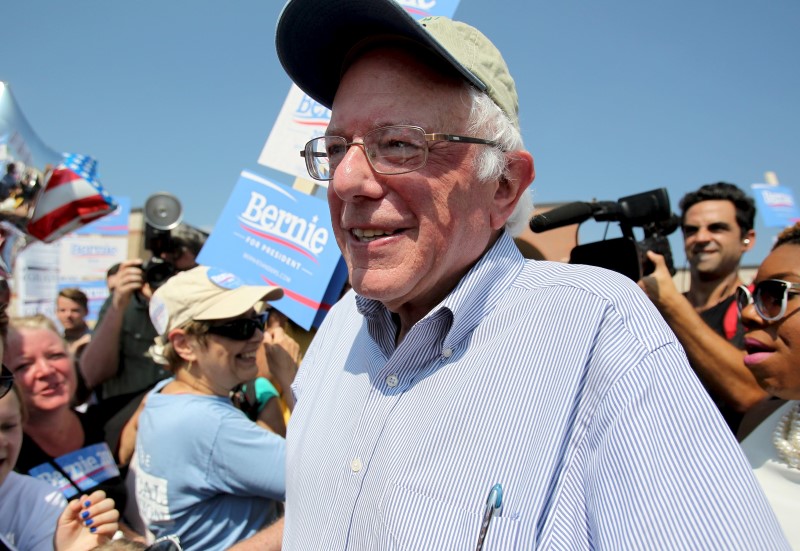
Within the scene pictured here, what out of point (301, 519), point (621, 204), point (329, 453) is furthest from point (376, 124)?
point (621, 204)

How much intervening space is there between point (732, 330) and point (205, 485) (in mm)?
2340

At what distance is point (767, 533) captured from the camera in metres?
0.81

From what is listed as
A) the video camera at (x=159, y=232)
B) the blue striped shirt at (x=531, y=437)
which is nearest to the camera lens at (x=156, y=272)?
the video camera at (x=159, y=232)

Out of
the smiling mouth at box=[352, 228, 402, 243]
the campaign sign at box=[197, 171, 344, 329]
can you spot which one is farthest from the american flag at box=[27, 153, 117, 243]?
the smiling mouth at box=[352, 228, 402, 243]

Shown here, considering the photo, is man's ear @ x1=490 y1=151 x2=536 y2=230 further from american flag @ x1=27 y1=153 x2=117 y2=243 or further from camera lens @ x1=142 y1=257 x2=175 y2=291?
camera lens @ x1=142 y1=257 x2=175 y2=291

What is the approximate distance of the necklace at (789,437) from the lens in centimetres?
159

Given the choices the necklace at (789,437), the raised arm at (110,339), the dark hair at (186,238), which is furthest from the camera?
the dark hair at (186,238)

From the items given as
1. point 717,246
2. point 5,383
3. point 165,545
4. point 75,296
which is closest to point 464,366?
point 165,545

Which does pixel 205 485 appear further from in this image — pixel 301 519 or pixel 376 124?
pixel 376 124

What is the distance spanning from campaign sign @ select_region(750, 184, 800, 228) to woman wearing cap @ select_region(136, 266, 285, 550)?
5949 millimetres

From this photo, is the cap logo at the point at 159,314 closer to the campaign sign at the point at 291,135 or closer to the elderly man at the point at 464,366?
the campaign sign at the point at 291,135

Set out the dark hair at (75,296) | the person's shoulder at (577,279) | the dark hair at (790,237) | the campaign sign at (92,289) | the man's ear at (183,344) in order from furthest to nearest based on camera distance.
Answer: the campaign sign at (92,289)
the dark hair at (75,296)
the man's ear at (183,344)
the dark hair at (790,237)
the person's shoulder at (577,279)

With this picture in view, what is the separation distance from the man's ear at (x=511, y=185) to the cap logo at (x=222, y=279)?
1692 millimetres

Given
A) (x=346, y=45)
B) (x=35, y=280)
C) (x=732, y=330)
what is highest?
(x=346, y=45)
